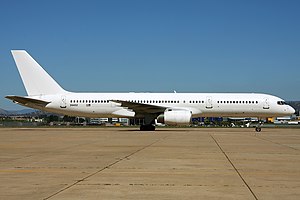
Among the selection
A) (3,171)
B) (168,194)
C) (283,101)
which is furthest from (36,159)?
(283,101)

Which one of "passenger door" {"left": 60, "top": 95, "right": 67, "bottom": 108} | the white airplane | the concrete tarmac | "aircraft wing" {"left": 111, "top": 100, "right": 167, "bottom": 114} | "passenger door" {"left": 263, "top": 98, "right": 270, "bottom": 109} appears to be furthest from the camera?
"passenger door" {"left": 60, "top": 95, "right": 67, "bottom": 108}

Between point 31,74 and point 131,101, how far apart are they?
333 inches

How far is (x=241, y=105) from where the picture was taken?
31656 mm

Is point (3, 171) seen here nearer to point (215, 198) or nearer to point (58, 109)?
point (215, 198)

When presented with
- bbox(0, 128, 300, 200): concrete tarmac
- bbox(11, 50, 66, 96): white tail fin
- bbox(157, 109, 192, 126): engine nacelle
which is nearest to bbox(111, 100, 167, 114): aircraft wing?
bbox(157, 109, 192, 126): engine nacelle

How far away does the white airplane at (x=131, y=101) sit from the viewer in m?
31.6

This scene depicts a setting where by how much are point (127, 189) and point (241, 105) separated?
87.0 ft

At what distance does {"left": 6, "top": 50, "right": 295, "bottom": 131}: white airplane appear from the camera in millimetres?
31578

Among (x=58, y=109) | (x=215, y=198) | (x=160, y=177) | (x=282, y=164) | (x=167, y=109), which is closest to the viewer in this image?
(x=215, y=198)

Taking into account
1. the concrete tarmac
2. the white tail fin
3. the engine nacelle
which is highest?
the white tail fin

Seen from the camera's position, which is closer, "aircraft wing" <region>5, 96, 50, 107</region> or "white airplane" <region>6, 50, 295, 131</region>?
"aircraft wing" <region>5, 96, 50, 107</region>

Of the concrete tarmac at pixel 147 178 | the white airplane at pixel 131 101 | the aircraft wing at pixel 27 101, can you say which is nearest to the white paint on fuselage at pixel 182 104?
the white airplane at pixel 131 101

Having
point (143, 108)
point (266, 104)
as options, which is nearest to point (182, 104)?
point (143, 108)

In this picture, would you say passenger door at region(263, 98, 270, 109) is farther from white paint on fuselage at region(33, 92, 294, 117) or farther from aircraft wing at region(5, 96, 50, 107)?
aircraft wing at region(5, 96, 50, 107)
